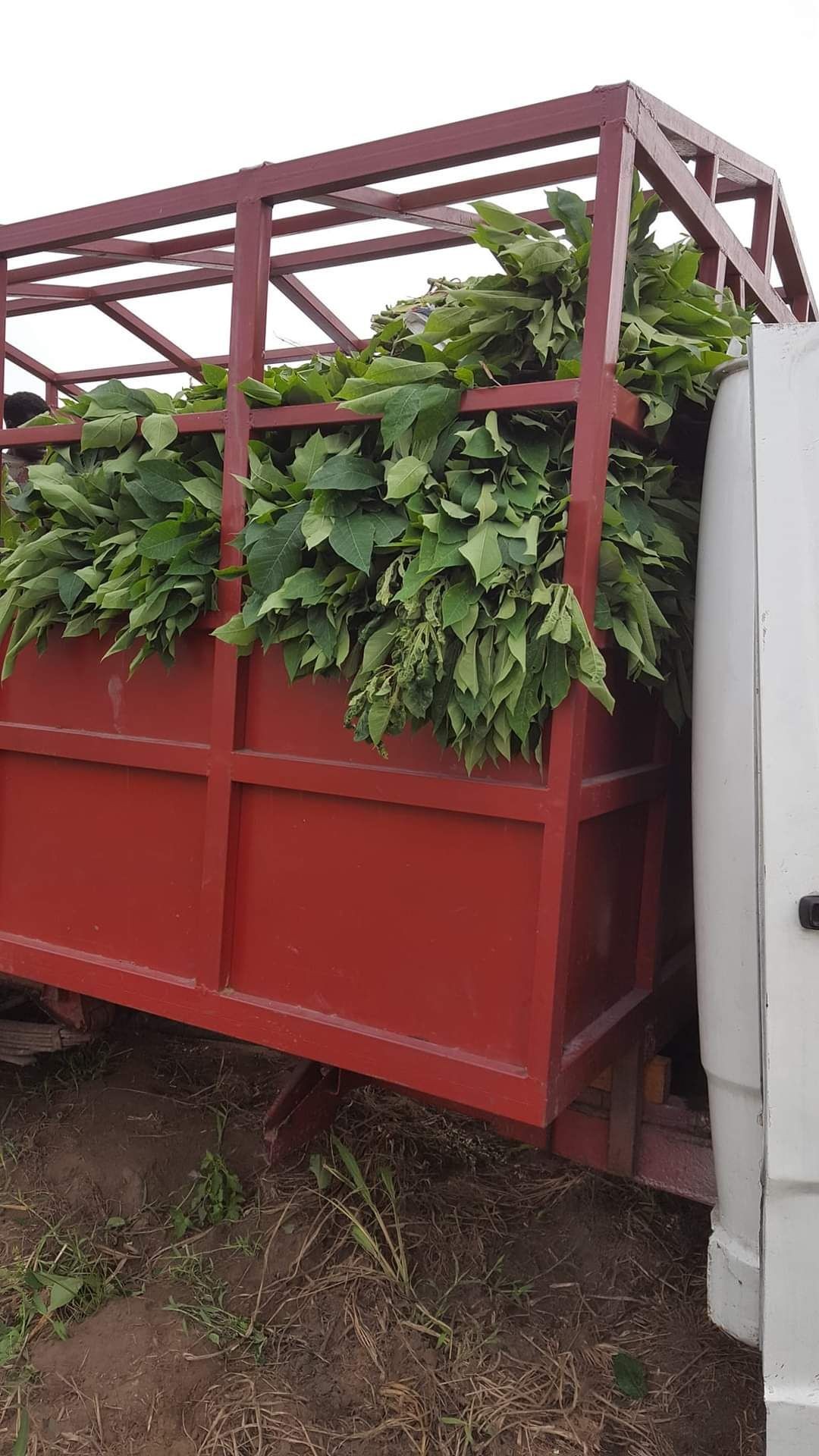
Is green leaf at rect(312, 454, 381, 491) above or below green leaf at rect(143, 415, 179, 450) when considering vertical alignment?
below

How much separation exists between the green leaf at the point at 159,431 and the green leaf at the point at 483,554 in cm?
90


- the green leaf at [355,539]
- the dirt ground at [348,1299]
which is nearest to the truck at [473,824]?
the green leaf at [355,539]

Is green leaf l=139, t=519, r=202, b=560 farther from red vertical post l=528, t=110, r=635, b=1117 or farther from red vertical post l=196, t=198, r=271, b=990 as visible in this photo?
red vertical post l=528, t=110, r=635, b=1117

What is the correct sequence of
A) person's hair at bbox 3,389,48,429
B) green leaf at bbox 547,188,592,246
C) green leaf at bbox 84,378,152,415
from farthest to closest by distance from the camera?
1. person's hair at bbox 3,389,48,429
2. green leaf at bbox 84,378,152,415
3. green leaf at bbox 547,188,592,246

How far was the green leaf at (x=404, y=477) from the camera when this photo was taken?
191 centimetres

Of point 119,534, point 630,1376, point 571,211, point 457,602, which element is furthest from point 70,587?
point 630,1376

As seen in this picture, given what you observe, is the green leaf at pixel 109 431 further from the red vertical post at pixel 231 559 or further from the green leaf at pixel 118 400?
the red vertical post at pixel 231 559

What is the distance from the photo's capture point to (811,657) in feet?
5.83

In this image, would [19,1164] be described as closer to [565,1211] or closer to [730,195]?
[565,1211]

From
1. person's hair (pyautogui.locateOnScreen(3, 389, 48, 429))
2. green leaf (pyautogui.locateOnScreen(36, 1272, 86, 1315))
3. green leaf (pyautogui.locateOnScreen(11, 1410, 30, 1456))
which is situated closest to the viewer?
green leaf (pyautogui.locateOnScreen(11, 1410, 30, 1456))

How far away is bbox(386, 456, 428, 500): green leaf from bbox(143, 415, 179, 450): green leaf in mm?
687

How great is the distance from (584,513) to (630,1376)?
2.06m

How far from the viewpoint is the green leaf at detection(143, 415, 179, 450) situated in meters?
2.36

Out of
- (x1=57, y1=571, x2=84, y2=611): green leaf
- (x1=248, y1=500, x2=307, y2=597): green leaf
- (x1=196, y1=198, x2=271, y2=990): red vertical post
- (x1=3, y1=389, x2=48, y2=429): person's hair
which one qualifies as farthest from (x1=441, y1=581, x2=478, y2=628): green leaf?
(x1=3, y1=389, x2=48, y2=429): person's hair
